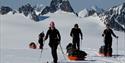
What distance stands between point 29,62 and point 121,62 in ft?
15.6

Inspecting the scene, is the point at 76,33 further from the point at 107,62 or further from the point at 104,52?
the point at 107,62

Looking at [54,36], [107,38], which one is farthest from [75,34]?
[54,36]

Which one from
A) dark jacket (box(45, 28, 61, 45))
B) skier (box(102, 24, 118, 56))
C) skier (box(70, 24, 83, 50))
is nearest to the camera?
dark jacket (box(45, 28, 61, 45))

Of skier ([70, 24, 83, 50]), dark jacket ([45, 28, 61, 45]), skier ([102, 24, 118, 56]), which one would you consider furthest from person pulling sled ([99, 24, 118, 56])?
dark jacket ([45, 28, 61, 45])

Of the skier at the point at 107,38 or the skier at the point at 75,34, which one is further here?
the skier at the point at 107,38

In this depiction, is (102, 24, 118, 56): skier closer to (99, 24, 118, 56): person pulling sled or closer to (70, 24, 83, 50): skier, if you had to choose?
(99, 24, 118, 56): person pulling sled

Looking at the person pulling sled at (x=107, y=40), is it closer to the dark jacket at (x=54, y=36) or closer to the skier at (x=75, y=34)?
the skier at (x=75, y=34)

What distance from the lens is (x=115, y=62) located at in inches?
1040

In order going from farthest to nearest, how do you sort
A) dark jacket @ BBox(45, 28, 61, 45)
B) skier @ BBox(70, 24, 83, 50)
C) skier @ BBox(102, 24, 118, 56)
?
1. skier @ BBox(102, 24, 118, 56)
2. skier @ BBox(70, 24, 83, 50)
3. dark jacket @ BBox(45, 28, 61, 45)

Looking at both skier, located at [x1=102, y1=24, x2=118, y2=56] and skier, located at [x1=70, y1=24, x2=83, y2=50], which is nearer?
skier, located at [x1=70, y1=24, x2=83, y2=50]

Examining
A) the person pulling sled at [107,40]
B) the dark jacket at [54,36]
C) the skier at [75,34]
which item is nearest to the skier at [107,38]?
the person pulling sled at [107,40]

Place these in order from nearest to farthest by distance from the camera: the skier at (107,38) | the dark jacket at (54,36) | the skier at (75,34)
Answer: the dark jacket at (54,36) → the skier at (75,34) → the skier at (107,38)

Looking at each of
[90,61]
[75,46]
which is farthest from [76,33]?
[90,61]

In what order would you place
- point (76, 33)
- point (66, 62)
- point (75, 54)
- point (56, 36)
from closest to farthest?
point (56, 36)
point (66, 62)
point (75, 54)
point (76, 33)
